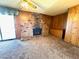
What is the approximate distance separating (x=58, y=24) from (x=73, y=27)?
2.37 m

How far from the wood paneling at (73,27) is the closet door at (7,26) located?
12.1ft

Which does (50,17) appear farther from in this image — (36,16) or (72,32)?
(72,32)

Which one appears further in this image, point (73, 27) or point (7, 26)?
point (7, 26)

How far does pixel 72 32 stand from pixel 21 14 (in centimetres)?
369

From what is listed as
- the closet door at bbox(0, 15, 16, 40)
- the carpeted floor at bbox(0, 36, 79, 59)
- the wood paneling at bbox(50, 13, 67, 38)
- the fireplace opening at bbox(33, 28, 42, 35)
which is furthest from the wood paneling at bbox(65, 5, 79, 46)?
the closet door at bbox(0, 15, 16, 40)

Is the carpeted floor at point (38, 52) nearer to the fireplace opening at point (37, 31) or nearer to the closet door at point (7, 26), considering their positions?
the closet door at point (7, 26)

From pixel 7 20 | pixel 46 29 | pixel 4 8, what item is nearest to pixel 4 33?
pixel 7 20

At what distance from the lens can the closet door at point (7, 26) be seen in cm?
455

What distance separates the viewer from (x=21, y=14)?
A: 5.26 meters

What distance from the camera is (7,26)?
4.72 meters

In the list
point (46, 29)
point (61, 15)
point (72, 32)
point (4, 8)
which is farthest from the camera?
point (46, 29)

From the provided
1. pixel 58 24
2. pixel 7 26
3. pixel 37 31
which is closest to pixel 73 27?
pixel 58 24

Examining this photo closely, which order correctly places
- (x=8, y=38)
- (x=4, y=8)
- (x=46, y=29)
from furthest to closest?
(x=46, y=29)
(x=8, y=38)
(x=4, y=8)

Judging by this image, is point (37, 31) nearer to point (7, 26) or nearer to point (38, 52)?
point (7, 26)
